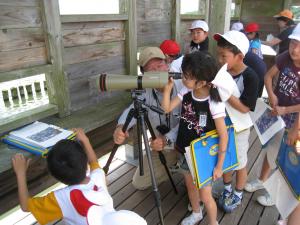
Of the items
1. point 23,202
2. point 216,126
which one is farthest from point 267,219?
point 23,202

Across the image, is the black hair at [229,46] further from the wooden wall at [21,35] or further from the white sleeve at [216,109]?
the wooden wall at [21,35]

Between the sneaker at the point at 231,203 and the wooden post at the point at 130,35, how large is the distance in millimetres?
1480

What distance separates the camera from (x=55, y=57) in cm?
204

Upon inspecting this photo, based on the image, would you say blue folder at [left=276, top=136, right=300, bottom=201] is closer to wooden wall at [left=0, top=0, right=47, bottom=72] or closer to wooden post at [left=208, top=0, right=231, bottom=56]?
wooden wall at [left=0, top=0, right=47, bottom=72]

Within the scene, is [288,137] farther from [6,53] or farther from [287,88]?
[6,53]

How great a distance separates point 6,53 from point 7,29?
146 millimetres

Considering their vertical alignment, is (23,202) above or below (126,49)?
below

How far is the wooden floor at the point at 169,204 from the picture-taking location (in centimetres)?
223

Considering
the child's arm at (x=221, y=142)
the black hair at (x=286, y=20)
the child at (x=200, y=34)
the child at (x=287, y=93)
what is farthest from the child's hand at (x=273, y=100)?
the black hair at (x=286, y=20)

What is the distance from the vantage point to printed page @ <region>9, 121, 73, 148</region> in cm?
169

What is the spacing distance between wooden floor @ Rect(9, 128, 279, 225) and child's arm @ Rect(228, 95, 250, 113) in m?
0.88

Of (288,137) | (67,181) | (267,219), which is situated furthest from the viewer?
(267,219)

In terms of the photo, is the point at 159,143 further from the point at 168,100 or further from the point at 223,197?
the point at 223,197

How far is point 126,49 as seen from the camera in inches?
106
